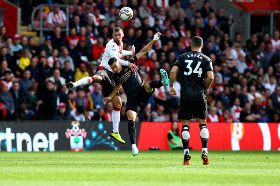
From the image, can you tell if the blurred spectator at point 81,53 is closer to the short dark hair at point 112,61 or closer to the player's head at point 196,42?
the short dark hair at point 112,61

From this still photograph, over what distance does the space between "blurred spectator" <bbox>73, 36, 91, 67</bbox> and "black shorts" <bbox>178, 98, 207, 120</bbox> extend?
10316 mm

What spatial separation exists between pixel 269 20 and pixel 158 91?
28.4 ft

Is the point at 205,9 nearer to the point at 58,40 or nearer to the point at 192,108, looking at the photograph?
the point at 58,40

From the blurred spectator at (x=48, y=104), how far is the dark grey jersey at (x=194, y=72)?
8.46 meters

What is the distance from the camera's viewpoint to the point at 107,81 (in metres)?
12.7

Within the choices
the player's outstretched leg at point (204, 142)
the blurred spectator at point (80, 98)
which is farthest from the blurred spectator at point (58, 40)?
the player's outstretched leg at point (204, 142)

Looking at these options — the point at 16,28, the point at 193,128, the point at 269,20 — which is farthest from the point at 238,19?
the point at 16,28

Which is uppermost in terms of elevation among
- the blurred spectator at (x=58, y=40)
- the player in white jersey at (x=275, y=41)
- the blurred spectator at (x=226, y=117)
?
the player in white jersey at (x=275, y=41)

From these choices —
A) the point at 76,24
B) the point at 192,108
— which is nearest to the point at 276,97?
the point at 76,24

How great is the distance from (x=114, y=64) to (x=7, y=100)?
6661mm

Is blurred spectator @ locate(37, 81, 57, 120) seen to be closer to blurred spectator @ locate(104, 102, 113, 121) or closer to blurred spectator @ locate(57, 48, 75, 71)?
blurred spectator @ locate(57, 48, 75, 71)

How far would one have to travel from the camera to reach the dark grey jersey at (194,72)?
10.4m

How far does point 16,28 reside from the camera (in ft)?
71.9

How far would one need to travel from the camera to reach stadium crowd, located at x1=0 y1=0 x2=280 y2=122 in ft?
60.1
